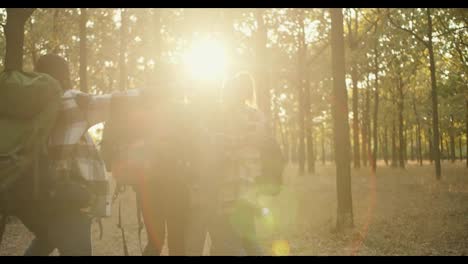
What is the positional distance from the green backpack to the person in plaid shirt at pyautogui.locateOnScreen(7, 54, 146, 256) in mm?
112

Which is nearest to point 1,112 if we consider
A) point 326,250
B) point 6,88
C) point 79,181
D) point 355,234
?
point 6,88

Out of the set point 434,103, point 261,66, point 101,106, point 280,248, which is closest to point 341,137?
point 280,248

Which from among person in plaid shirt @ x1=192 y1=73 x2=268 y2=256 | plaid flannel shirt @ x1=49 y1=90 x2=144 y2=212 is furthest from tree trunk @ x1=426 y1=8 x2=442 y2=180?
plaid flannel shirt @ x1=49 y1=90 x2=144 y2=212

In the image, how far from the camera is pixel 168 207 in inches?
151

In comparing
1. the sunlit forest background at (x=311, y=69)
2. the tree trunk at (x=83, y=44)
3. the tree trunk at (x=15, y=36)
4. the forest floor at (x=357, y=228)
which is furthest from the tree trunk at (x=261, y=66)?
the tree trunk at (x=15, y=36)

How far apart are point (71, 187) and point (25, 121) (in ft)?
1.86

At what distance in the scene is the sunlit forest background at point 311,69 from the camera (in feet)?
27.8

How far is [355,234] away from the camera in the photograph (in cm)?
920

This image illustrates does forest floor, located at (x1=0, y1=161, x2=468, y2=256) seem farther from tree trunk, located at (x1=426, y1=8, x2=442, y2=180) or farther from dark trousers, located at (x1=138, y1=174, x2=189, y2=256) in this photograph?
tree trunk, located at (x1=426, y1=8, x2=442, y2=180)

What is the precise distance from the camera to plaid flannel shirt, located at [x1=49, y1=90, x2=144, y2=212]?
3.41 metres

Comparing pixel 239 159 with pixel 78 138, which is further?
pixel 239 159

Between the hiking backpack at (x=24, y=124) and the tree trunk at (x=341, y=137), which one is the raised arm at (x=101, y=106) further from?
the tree trunk at (x=341, y=137)

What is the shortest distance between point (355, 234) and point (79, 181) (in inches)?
271

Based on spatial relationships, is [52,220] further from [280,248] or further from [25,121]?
[280,248]
